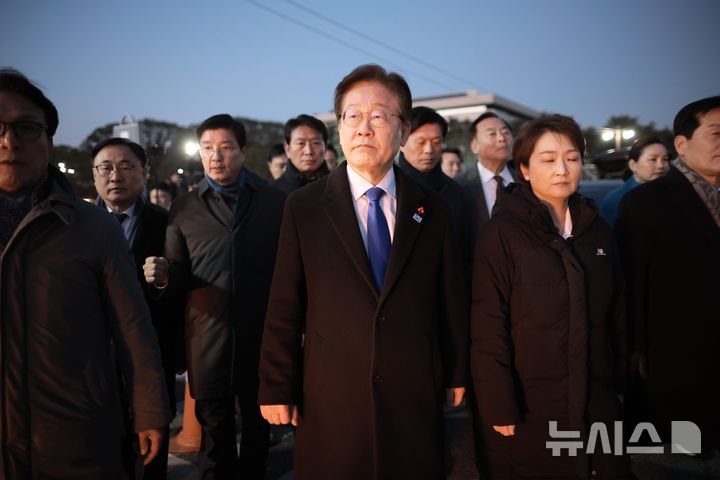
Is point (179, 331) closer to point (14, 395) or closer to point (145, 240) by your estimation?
point (145, 240)

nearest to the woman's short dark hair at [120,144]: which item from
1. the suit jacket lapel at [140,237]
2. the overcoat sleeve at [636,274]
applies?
the suit jacket lapel at [140,237]

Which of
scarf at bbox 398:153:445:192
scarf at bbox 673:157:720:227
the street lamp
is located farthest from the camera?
the street lamp

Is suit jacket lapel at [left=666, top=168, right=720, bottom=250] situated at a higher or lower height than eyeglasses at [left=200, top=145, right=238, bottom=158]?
lower

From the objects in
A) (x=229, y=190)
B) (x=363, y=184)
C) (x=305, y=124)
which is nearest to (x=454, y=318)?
(x=363, y=184)

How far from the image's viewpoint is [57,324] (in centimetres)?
166

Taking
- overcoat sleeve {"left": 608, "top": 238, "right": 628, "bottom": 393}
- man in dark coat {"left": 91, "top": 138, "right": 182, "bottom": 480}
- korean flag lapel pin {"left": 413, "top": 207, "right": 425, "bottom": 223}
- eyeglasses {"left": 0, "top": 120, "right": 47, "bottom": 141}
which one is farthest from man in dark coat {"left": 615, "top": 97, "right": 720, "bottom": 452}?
eyeglasses {"left": 0, "top": 120, "right": 47, "bottom": 141}

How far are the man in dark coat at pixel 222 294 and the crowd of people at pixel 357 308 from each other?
1 centimetres

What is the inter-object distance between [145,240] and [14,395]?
167 centimetres

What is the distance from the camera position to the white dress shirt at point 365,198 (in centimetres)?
212

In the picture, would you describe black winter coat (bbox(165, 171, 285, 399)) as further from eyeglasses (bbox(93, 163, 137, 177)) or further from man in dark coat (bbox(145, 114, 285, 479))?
eyeglasses (bbox(93, 163, 137, 177))

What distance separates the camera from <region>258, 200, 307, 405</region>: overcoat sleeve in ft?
6.57

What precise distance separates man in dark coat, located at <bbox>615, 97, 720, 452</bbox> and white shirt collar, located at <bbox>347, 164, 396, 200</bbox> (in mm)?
1684

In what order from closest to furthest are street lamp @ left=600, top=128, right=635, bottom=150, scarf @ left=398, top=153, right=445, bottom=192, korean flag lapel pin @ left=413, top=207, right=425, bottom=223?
korean flag lapel pin @ left=413, top=207, right=425, bottom=223 → scarf @ left=398, top=153, right=445, bottom=192 → street lamp @ left=600, top=128, right=635, bottom=150

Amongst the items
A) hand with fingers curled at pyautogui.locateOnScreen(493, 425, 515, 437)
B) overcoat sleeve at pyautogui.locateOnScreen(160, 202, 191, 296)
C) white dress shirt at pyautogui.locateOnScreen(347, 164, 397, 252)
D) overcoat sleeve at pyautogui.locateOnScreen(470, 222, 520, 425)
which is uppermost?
white dress shirt at pyautogui.locateOnScreen(347, 164, 397, 252)
